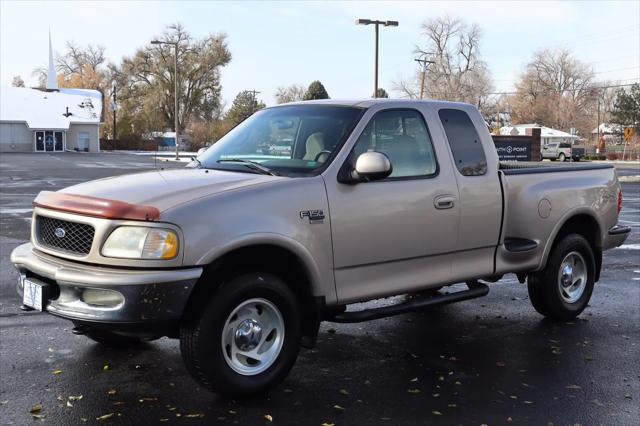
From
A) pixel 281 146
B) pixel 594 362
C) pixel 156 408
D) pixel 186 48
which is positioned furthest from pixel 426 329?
pixel 186 48

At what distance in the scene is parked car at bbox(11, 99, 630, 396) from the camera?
4090 mm

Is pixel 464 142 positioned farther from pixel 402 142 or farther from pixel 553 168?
pixel 553 168

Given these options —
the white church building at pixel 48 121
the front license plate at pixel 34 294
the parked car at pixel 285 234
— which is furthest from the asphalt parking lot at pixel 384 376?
the white church building at pixel 48 121

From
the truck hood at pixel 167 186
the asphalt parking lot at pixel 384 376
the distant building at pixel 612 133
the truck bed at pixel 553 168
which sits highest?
the distant building at pixel 612 133

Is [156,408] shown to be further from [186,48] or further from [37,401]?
[186,48]

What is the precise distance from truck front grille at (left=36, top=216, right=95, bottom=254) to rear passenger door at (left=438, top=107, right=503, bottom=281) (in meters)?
2.84

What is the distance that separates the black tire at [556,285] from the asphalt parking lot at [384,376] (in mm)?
135

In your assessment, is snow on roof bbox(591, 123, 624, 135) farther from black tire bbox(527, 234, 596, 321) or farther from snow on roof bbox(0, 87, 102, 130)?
black tire bbox(527, 234, 596, 321)

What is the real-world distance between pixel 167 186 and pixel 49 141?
68649mm

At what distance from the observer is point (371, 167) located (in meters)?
4.76

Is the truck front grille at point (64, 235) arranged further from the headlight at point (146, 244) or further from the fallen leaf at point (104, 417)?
the fallen leaf at point (104, 417)

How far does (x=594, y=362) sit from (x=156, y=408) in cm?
338

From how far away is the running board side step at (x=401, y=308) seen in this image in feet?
16.0

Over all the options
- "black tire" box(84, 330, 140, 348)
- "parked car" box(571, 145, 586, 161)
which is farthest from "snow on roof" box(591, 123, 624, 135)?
"black tire" box(84, 330, 140, 348)
